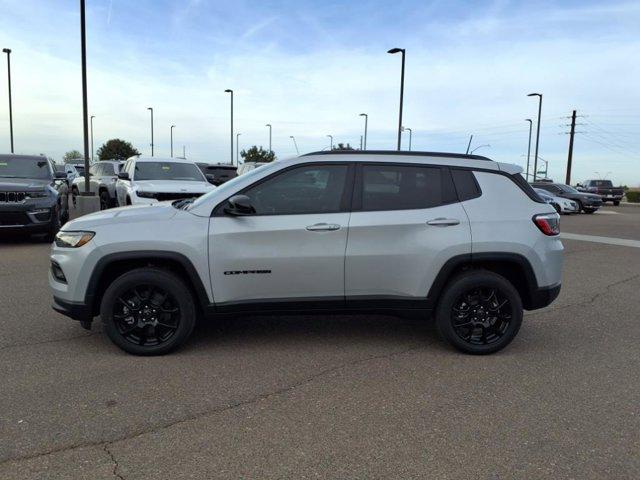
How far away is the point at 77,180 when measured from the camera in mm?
20016

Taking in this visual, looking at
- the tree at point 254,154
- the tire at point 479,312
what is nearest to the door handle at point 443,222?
the tire at point 479,312

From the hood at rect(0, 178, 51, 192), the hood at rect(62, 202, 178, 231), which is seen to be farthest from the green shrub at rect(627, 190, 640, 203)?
the hood at rect(62, 202, 178, 231)

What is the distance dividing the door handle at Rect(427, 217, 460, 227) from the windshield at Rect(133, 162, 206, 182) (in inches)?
347

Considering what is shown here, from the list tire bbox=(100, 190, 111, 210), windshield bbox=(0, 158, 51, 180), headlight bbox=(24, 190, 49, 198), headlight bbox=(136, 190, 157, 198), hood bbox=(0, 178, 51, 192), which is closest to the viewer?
hood bbox=(0, 178, 51, 192)

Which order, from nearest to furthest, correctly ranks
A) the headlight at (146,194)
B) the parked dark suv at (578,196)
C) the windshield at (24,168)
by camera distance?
the windshield at (24,168) → the headlight at (146,194) → the parked dark suv at (578,196)

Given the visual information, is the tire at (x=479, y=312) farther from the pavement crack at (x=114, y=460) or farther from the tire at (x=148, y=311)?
the pavement crack at (x=114, y=460)

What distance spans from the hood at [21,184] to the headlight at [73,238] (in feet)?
21.0

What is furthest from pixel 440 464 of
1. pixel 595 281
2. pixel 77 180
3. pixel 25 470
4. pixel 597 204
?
pixel 597 204

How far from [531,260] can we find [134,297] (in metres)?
3.36

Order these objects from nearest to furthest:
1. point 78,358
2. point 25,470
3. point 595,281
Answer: point 25,470, point 78,358, point 595,281

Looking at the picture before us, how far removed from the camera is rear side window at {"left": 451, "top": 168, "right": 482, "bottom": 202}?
4.72 m

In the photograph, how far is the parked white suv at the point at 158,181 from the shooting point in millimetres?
11414

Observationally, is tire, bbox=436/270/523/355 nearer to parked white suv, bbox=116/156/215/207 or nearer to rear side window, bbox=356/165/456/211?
rear side window, bbox=356/165/456/211

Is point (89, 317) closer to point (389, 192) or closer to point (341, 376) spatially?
point (341, 376)
